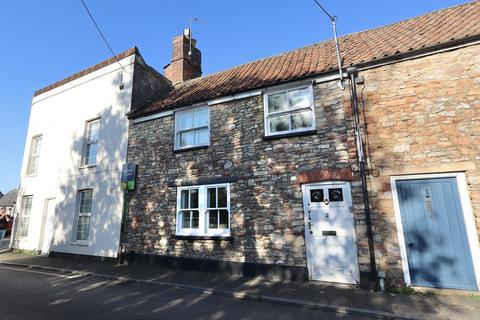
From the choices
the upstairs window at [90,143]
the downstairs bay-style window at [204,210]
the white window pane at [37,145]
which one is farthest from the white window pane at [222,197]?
the white window pane at [37,145]

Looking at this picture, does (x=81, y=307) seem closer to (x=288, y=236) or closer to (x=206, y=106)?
(x=288, y=236)

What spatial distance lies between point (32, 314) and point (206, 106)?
23.4ft

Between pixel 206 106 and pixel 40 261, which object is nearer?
pixel 206 106

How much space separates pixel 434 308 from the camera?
5094mm

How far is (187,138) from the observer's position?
9867 millimetres

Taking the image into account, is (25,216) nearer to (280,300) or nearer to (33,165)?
(33,165)

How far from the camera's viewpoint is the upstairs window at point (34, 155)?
14.2m

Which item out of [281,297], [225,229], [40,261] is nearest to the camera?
[281,297]

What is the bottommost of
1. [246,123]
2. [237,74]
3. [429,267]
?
[429,267]

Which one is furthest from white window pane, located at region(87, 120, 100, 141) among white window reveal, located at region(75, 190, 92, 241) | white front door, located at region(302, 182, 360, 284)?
white front door, located at region(302, 182, 360, 284)

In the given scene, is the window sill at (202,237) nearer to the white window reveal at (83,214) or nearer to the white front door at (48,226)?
the white window reveal at (83,214)

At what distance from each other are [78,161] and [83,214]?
7.83 ft

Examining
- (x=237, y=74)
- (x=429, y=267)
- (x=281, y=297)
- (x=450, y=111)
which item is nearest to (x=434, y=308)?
(x=429, y=267)

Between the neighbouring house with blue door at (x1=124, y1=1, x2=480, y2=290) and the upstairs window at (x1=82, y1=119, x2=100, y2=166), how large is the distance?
11.4ft
